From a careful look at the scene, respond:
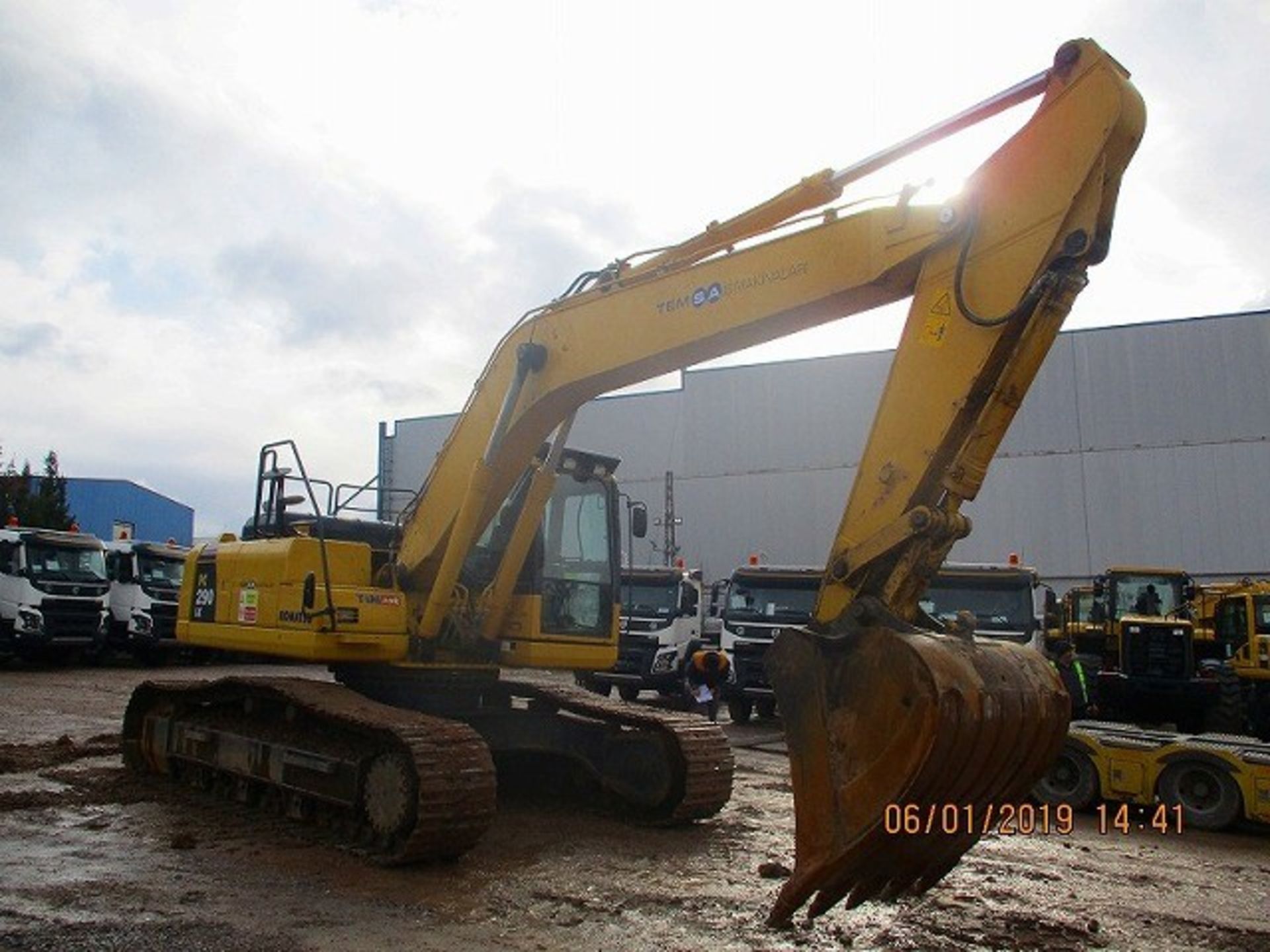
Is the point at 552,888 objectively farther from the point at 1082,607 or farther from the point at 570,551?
the point at 1082,607

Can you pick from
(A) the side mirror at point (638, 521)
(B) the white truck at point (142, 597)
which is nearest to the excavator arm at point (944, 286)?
(A) the side mirror at point (638, 521)

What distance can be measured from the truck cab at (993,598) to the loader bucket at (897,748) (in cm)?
1079

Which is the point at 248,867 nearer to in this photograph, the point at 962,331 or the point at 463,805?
the point at 463,805

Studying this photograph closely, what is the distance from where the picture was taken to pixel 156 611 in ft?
81.5

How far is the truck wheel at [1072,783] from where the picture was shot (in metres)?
10.1


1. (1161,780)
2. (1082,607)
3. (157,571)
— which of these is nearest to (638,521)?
(1161,780)

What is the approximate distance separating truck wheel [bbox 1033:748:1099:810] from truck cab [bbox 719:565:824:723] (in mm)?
6276

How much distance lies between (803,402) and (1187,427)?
12.0 metres

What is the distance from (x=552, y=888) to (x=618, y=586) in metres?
3.15

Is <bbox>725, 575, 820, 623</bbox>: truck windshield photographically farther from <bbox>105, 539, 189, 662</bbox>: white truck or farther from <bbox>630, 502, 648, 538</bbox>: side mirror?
<bbox>105, 539, 189, 662</bbox>: white truck

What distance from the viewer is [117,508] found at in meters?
59.8

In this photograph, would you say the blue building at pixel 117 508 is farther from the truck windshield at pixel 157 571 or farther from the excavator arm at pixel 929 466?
the excavator arm at pixel 929 466

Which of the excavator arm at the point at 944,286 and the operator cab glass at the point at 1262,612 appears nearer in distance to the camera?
the excavator arm at the point at 944,286

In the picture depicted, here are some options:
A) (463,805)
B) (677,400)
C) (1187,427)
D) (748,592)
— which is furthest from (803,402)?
(463,805)
